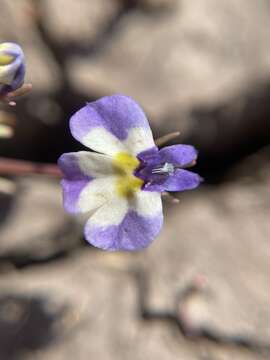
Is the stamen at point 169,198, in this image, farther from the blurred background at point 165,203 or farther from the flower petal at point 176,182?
the blurred background at point 165,203

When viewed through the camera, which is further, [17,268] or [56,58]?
[56,58]

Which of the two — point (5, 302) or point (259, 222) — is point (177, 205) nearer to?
point (259, 222)

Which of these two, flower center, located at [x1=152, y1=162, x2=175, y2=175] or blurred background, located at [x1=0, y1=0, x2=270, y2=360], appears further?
blurred background, located at [x1=0, y1=0, x2=270, y2=360]

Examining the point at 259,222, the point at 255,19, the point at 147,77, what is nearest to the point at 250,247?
the point at 259,222

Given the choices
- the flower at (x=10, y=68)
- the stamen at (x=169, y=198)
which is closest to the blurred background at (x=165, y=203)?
the flower at (x=10, y=68)

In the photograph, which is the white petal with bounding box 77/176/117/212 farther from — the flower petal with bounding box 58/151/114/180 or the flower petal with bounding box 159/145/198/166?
the flower petal with bounding box 159/145/198/166

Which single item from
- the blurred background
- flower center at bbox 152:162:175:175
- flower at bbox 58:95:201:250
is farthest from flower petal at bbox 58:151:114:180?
the blurred background
